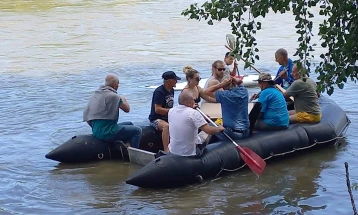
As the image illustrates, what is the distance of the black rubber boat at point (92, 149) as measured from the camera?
31.2ft

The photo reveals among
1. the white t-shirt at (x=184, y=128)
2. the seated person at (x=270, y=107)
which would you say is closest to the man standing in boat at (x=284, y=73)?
the seated person at (x=270, y=107)

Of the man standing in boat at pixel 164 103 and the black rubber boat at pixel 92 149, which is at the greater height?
the man standing in boat at pixel 164 103

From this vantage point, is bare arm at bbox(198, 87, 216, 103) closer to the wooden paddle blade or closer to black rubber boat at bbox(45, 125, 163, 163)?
black rubber boat at bbox(45, 125, 163, 163)

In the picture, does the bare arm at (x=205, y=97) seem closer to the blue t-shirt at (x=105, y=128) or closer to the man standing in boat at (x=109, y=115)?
the man standing in boat at (x=109, y=115)

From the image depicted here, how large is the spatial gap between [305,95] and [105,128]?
9.04 feet

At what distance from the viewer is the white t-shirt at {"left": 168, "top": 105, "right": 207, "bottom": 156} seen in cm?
830

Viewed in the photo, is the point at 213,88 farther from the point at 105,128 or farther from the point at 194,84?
the point at 105,128

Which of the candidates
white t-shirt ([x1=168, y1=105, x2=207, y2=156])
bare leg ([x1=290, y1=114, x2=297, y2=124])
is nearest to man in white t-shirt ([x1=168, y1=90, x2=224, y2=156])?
white t-shirt ([x1=168, y1=105, x2=207, y2=156])

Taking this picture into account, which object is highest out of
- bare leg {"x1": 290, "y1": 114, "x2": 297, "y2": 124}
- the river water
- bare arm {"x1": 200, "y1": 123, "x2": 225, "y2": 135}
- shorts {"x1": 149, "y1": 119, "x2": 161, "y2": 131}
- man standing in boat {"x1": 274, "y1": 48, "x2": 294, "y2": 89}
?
man standing in boat {"x1": 274, "y1": 48, "x2": 294, "y2": 89}

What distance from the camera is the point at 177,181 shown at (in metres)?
8.43

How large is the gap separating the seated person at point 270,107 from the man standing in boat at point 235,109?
44 cm

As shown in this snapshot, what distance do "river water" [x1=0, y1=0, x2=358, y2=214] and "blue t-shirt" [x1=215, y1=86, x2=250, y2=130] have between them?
0.64m

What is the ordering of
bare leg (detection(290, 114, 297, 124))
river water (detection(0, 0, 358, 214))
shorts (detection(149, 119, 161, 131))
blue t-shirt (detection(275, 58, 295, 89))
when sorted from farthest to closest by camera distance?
blue t-shirt (detection(275, 58, 295, 89))
bare leg (detection(290, 114, 297, 124))
shorts (detection(149, 119, 161, 131))
river water (detection(0, 0, 358, 214))

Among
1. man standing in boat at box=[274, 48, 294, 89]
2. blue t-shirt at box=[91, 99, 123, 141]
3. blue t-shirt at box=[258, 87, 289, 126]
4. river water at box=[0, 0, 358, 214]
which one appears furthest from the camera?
man standing in boat at box=[274, 48, 294, 89]
